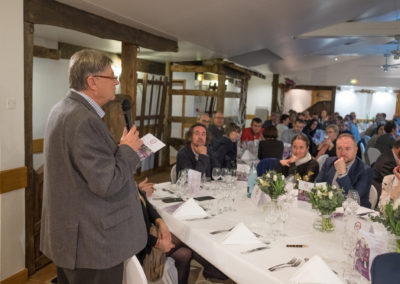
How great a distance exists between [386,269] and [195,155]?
2782 mm

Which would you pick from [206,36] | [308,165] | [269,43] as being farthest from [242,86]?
[308,165]

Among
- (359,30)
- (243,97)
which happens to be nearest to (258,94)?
(243,97)

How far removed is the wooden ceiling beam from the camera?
301cm

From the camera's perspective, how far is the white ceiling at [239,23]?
403 centimetres

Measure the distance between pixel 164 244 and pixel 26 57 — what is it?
194cm

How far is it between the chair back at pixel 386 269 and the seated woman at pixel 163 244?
142cm

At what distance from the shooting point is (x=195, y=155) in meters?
3.75

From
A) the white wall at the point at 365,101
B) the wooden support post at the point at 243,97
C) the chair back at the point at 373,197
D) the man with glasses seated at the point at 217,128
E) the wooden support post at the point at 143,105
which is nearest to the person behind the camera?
the chair back at the point at 373,197

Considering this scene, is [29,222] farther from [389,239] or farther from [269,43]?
[269,43]

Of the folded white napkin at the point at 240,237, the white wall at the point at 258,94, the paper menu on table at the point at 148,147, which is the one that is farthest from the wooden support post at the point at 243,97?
the folded white napkin at the point at 240,237

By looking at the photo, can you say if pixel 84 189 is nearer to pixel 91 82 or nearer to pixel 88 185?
pixel 88 185

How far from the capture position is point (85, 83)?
1620mm

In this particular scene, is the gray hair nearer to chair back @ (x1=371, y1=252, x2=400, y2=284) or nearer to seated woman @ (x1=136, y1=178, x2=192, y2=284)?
seated woman @ (x1=136, y1=178, x2=192, y2=284)

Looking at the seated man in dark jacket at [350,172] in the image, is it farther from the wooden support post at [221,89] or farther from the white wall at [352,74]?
the white wall at [352,74]
